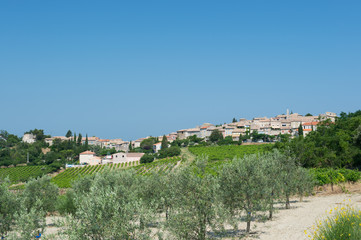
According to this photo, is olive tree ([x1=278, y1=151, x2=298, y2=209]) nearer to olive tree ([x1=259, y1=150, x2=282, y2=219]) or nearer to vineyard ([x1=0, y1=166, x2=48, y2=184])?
olive tree ([x1=259, y1=150, x2=282, y2=219])

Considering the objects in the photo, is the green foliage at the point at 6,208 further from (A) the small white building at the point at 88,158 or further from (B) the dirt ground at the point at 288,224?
(A) the small white building at the point at 88,158

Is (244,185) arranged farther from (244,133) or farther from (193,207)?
(244,133)

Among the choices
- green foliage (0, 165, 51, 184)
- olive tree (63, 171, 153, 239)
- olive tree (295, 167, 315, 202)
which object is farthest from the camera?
green foliage (0, 165, 51, 184)

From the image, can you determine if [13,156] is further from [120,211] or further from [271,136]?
[120,211]

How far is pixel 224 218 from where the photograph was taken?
16.0m

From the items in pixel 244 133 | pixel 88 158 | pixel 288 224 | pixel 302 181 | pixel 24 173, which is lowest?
pixel 24 173

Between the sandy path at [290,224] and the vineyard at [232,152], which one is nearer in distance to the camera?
the sandy path at [290,224]

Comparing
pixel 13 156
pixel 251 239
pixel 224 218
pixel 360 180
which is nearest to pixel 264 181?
pixel 251 239

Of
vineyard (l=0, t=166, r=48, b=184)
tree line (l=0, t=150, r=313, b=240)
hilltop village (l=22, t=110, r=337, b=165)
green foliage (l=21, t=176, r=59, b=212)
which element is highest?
hilltop village (l=22, t=110, r=337, b=165)

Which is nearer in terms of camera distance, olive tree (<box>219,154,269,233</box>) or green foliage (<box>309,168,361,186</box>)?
olive tree (<box>219,154,269,233</box>)

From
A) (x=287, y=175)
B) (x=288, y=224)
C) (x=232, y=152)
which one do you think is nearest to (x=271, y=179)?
(x=288, y=224)

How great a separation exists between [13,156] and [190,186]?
139010mm

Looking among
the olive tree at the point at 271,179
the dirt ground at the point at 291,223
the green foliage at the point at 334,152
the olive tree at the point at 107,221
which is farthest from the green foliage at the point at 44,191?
the green foliage at the point at 334,152

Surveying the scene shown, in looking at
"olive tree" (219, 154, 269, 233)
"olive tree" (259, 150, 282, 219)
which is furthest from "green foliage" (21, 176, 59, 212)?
"olive tree" (259, 150, 282, 219)
